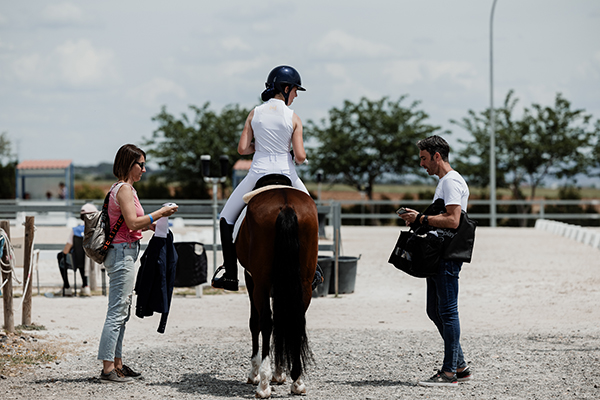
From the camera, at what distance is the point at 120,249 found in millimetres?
5512

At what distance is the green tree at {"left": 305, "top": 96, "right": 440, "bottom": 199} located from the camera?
133 feet

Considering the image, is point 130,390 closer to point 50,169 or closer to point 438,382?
point 438,382

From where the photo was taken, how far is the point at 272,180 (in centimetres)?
564

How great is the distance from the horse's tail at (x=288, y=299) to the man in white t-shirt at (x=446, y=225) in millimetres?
882

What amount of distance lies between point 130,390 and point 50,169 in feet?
104

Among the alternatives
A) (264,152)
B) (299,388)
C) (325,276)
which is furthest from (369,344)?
(325,276)

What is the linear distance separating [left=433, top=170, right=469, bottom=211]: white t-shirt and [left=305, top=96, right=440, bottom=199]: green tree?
34.6 meters

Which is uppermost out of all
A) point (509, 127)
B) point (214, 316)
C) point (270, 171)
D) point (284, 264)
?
point (509, 127)

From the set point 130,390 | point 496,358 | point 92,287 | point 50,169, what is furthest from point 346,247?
point 50,169

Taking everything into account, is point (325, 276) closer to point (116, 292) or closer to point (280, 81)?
point (280, 81)

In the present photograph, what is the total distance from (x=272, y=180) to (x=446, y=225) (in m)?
1.38

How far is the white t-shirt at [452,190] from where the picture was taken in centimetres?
523

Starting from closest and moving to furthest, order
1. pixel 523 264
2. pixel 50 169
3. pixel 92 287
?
pixel 92 287 → pixel 523 264 → pixel 50 169

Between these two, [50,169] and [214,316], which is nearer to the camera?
[214,316]
